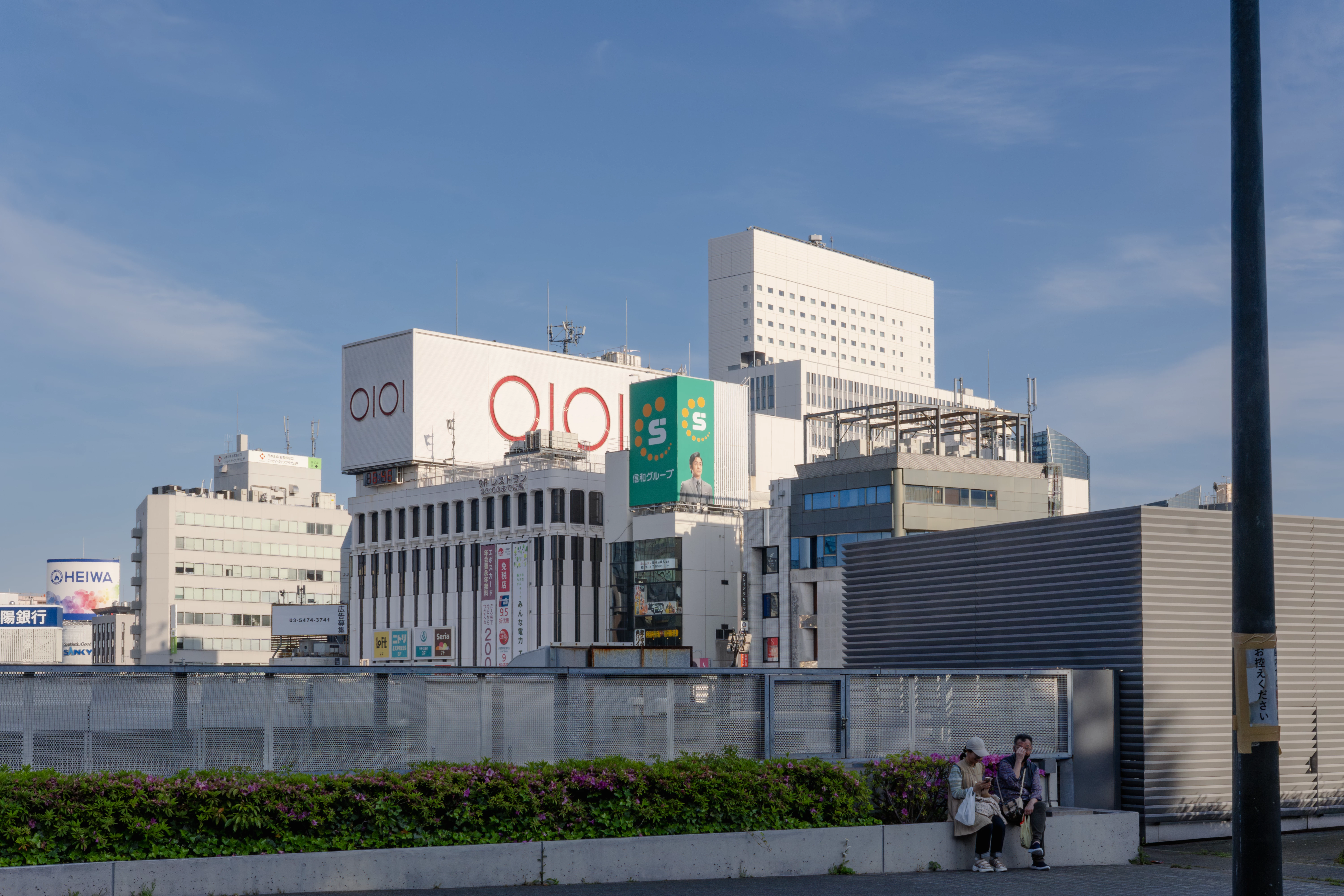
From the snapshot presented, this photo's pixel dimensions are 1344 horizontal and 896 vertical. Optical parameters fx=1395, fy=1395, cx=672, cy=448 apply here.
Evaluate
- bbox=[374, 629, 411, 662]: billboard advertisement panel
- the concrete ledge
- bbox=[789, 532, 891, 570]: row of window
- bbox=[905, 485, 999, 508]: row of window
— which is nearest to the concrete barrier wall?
the concrete ledge

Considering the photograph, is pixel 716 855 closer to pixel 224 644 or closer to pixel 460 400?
pixel 460 400

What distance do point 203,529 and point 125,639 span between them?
55.1 feet

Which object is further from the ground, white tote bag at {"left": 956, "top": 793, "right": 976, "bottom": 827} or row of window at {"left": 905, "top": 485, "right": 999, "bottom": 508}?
row of window at {"left": 905, "top": 485, "right": 999, "bottom": 508}

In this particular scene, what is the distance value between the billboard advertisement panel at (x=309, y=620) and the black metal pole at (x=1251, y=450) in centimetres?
14817

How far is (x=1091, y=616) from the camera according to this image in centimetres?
2234

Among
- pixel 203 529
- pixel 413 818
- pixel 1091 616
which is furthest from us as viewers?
pixel 203 529

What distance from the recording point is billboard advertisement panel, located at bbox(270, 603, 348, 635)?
152 metres

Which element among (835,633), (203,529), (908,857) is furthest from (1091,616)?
(203,529)

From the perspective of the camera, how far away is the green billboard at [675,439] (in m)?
116

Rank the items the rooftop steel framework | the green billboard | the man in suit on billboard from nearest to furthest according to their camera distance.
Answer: the rooftop steel framework < the green billboard < the man in suit on billboard

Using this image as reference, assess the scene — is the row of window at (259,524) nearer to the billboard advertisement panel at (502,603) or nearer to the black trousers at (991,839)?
the billboard advertisement panel at (502,603)

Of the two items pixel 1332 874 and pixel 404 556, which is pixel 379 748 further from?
pixel 404 556

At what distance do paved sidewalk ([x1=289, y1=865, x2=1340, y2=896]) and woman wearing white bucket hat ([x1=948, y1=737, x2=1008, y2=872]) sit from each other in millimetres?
261

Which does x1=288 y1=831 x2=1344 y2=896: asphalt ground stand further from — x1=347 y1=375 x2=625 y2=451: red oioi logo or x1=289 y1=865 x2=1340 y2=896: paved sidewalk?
x1=347 y1=375 x2=625 y2=451: red oioi logo
